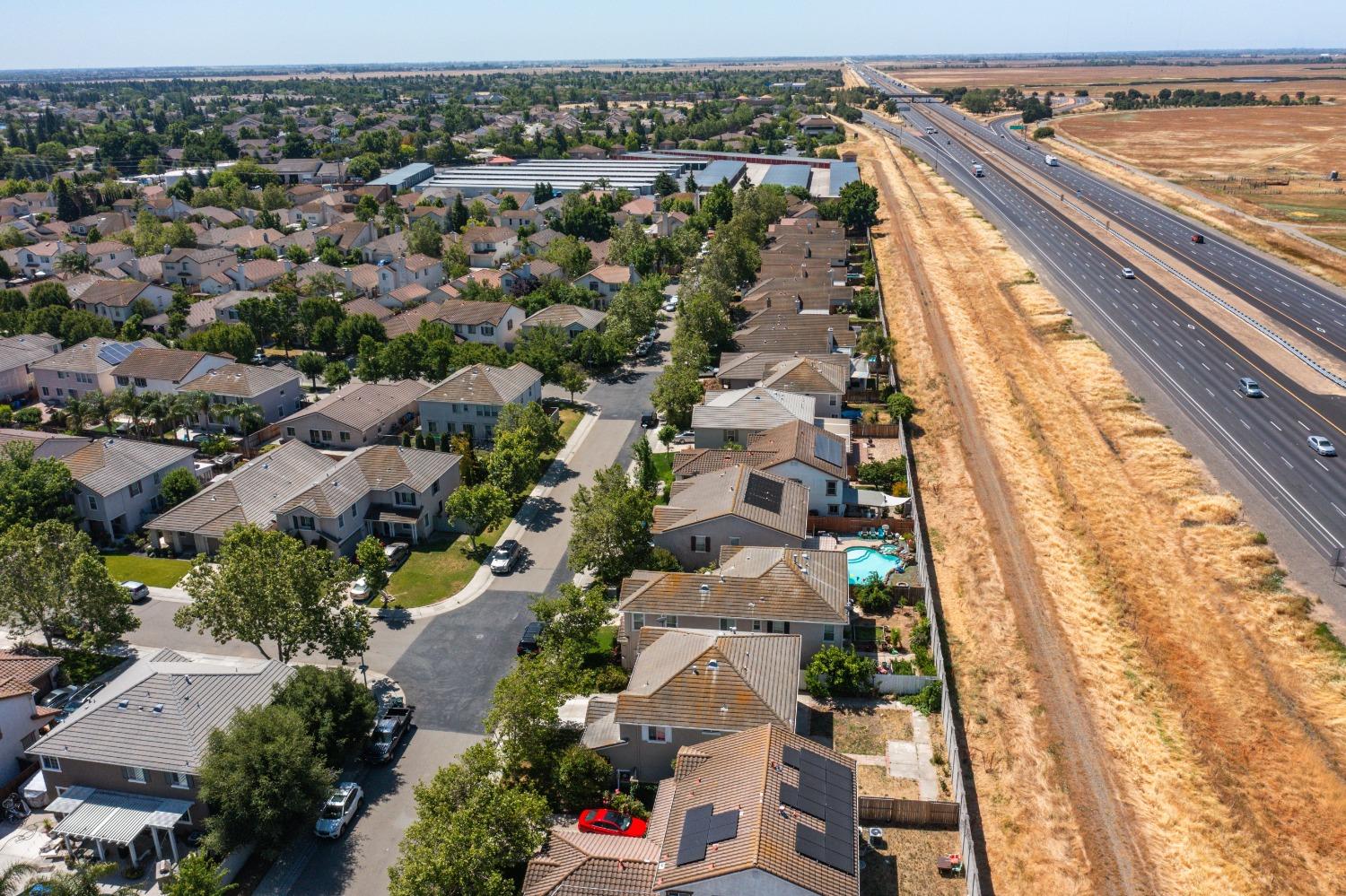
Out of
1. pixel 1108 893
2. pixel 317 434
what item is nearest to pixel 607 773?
pixel 1108 893

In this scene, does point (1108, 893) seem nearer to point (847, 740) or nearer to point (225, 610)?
point (847, 740)

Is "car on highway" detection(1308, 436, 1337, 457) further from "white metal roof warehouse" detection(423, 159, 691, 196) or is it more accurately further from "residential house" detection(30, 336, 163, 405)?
"white metal roof warehouse" detection(423, 159, 691, 196)

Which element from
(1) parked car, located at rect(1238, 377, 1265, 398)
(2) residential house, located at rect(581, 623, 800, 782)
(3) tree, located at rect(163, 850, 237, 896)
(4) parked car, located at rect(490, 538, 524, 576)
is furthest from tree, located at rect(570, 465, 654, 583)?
(1) parked car, located at rect(1238, 377, 1265, 398)

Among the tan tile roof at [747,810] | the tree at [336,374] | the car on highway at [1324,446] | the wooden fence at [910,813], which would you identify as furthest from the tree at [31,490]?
the car on highway at [1324,446]

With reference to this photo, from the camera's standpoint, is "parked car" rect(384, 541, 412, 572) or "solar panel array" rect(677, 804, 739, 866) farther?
"parked car" rect(384, 541, 412, 572)

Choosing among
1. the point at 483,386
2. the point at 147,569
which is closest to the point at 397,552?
the point at 147,569

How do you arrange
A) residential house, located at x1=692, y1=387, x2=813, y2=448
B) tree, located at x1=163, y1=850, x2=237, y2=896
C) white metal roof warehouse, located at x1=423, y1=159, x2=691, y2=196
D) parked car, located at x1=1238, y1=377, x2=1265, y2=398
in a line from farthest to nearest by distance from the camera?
white metal roof warehouse, located at x1=423, y1=159, x2=691, y2=196
parked car, located at x1=1238, y1=377, x2=1265, y2=398
residential house, located at x1=692, y1=387, x2=813, y2=448
tree, located at x1=163, y1=850, x2=237, y2=896

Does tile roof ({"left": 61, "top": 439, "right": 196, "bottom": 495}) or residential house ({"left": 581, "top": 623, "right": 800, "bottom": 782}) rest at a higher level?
tile roof ({"left": 61, "top": 439, "right": 196, "bottom": 495})

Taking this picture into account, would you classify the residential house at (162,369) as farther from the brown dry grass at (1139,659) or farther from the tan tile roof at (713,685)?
the brown dry grass at (1139,659)
